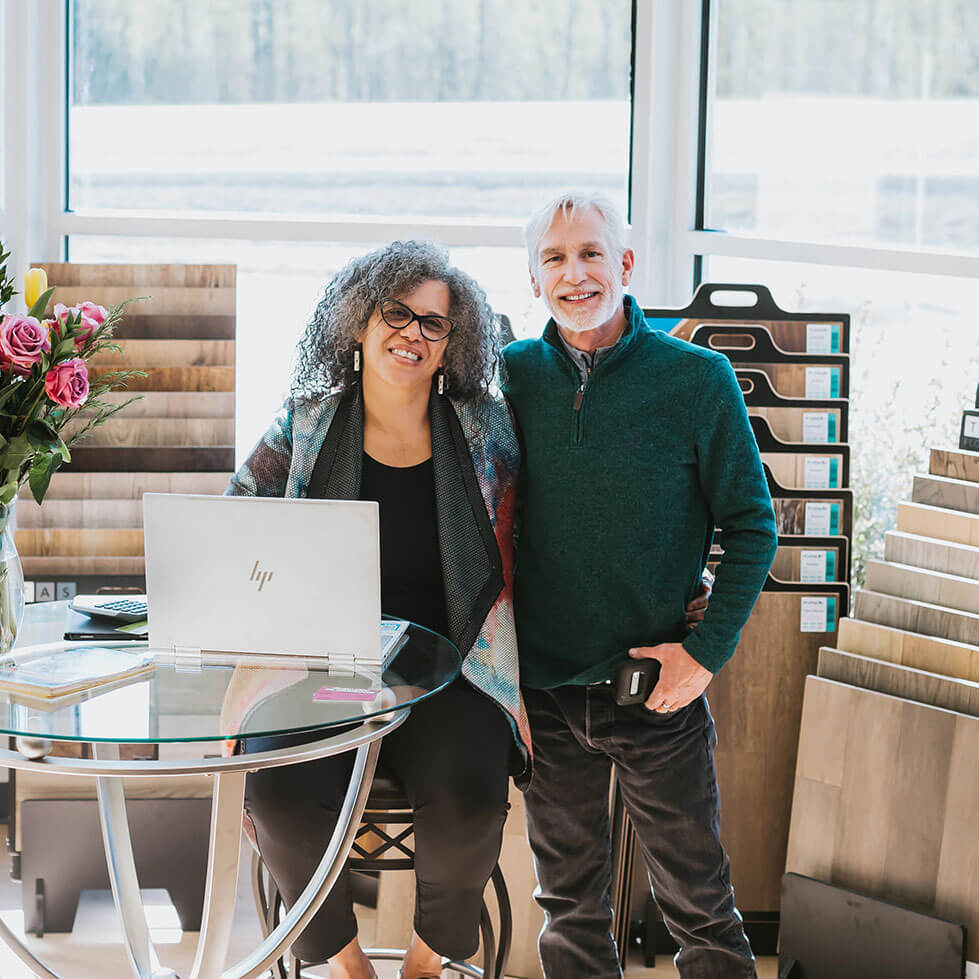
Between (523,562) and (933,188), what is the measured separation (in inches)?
59.1

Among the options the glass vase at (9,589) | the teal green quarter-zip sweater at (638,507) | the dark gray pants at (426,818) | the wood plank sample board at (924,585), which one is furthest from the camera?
the wood plank sample board at (924,585)

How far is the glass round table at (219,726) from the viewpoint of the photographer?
1.48 m

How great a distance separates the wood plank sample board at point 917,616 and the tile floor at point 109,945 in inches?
32.2

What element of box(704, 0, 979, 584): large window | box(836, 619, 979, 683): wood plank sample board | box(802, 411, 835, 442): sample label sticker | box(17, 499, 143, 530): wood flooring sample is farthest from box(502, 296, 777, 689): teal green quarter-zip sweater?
box(17, 499, 143, 530): wood flooring sample

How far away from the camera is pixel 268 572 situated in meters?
1.62

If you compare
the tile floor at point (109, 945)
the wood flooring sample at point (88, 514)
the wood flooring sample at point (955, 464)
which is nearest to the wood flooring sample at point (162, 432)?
the wood flooring sample at point (88, 514)

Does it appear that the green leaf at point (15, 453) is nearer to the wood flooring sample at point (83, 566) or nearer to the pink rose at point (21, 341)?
the pink rose at point (21, 341)

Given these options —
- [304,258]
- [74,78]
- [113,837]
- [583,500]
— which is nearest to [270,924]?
[113,837]

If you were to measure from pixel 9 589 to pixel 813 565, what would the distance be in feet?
5.46

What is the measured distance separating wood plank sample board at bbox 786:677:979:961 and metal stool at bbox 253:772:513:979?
719 mm

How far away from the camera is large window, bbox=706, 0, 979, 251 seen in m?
2.70

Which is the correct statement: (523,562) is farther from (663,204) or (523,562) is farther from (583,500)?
(663,204)

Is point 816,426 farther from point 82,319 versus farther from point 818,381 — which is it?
point 82,319

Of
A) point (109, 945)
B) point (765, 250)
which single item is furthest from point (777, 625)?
point (109, 945)
